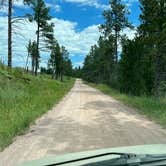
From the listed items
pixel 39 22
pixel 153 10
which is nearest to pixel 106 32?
pixel 39 22

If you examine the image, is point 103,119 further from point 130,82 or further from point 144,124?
point 130,82

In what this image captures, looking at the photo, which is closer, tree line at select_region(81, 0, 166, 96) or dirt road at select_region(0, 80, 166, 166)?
dirt road at select_region(0, 80, 166, 166)

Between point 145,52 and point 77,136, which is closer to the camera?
point 77,136

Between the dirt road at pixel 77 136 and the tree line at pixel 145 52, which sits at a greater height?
the tree line at pixel 145 52

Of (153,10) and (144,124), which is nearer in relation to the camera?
(144,124)

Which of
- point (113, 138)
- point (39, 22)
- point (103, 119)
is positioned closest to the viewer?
point (113, 138)

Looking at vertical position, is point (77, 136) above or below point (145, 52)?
below

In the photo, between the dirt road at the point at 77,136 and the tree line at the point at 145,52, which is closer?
the dirt road at the point at 77,136

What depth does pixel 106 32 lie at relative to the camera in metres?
47.3

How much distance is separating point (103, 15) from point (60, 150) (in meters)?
39.8

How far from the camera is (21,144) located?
8.88 meters

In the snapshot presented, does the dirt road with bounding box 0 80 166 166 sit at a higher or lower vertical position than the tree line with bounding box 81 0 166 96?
lower

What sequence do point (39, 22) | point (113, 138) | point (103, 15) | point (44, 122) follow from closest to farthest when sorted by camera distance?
1. point (113, 138)
2. point (44, 122)
3. point (103, 15)
4. point (39, 22)

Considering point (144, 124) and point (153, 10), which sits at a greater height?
point (153, 10)
